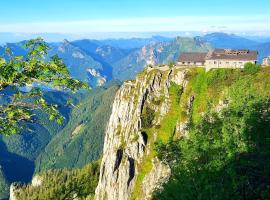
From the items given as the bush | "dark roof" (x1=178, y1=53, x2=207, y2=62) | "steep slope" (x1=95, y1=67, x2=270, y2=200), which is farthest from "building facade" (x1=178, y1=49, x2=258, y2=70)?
"dark roof" (x1=178, y1=53, x2=207, y2=62)

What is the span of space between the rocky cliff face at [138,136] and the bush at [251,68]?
25387 mm

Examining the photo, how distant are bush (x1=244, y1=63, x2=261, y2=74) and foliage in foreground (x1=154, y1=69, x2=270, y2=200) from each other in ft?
312

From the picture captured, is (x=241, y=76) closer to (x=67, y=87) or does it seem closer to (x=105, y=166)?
(x=105, y=166)

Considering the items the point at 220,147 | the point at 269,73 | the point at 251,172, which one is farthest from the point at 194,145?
the point at 269,73

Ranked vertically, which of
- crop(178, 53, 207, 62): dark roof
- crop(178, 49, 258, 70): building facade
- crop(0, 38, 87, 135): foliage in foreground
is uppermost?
crop(0, 38, 87, 135): foliage in foreground

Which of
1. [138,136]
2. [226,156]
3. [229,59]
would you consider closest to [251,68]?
[229,59]

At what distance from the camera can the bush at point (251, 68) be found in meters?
155

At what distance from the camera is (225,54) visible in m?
172

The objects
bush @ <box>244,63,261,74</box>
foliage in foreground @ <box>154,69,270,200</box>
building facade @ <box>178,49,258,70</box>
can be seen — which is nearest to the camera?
foliage in foreground @ <box>154,69,270,200</box>

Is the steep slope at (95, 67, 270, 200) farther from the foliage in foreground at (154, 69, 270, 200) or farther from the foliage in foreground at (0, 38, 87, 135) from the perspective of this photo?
the foliage in foreground at (0, 38, 87, 135)

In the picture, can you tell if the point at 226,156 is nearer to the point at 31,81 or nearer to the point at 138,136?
the point at 31,81

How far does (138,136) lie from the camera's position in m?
172

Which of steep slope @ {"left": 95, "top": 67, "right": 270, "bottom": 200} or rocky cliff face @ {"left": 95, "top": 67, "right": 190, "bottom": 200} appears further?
rocky cliff face @ {"left": 95, "top": 67, "right": 190, "bottom": 200}

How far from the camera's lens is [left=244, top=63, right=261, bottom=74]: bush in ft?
509
